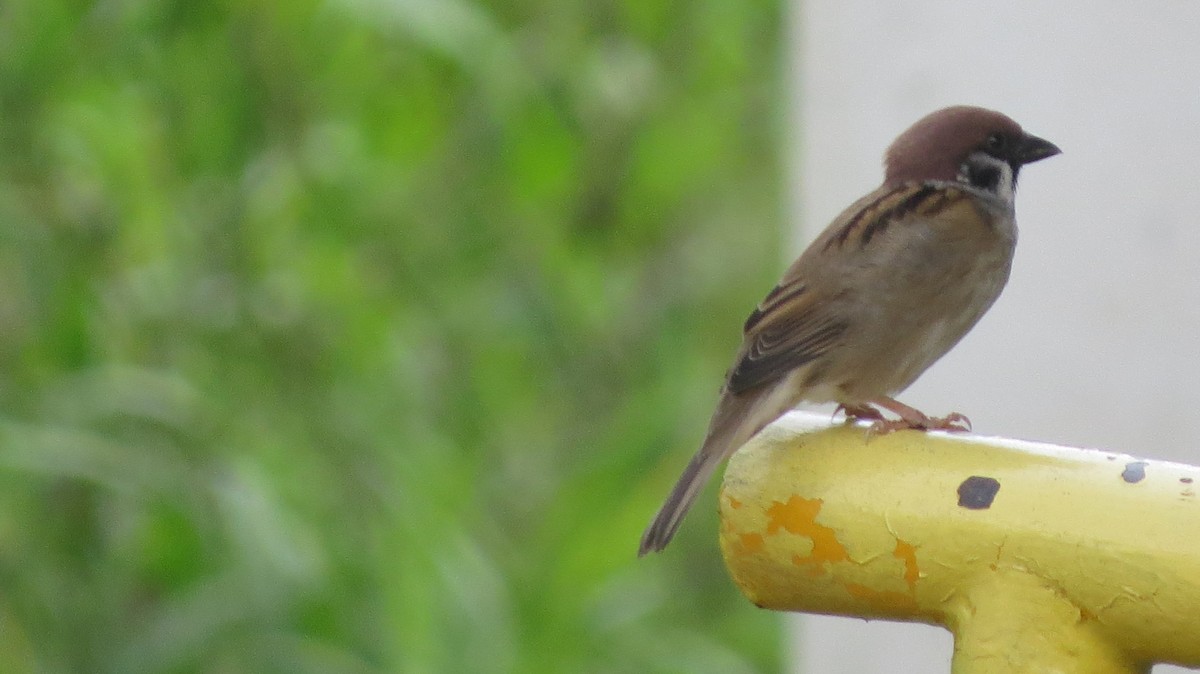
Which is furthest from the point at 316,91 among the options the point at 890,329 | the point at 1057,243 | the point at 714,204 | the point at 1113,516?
the point at 1113,516

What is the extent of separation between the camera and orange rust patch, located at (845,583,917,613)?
0.97m

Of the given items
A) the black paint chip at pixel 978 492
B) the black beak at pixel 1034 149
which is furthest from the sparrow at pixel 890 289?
Result: the black paint chip at pixel 978 492

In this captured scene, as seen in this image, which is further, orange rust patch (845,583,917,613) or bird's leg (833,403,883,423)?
bird's leg (833,403,883,423)

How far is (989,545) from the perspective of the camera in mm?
931

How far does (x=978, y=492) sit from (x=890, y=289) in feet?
2.99

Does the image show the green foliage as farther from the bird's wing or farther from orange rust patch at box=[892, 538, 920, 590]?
orange rust patch at box=[892, 538, 920, 590]

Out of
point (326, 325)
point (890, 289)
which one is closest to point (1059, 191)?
point (890, 289)

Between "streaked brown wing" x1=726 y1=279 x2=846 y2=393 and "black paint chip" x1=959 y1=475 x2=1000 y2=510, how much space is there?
2.56ft

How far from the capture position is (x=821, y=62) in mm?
2002

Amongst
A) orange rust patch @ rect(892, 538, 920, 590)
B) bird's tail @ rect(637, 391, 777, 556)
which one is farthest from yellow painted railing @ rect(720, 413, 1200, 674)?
bird's tail @ rect(637, 391, 777, 556)

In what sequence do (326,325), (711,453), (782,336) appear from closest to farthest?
(711,453) < (782,336) < (326,325)

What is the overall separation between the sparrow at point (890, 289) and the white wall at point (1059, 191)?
0.22 ft

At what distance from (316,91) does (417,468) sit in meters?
0.49

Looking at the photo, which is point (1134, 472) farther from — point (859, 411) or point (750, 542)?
point (859, 411)
